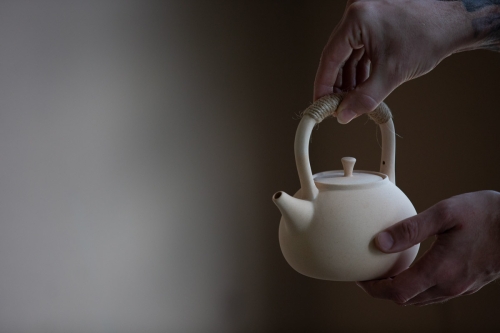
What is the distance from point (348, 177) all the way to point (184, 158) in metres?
1.26

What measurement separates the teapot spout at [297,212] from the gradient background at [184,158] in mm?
1054

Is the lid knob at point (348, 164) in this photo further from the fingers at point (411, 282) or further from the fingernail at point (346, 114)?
the fingers at point (411, 282)

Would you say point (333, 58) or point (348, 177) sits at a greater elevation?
point (333, 58)

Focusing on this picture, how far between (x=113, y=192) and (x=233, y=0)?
964 mm

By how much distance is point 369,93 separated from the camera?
37.9 inches

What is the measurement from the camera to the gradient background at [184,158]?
73.4 inches

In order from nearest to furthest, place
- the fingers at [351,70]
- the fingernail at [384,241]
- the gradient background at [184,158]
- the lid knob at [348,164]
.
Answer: the fingernail at [384,241] → the lid knob at [348,164] → the fingers at [351,70] → the gradient background at [184,158]

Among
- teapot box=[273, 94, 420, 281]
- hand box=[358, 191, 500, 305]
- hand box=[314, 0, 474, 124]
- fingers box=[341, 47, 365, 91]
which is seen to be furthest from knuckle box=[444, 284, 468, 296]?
fingers box=[341, 47, 365, 91]

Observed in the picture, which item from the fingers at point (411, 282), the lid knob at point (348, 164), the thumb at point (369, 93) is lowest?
the fingers at point (411, 282)

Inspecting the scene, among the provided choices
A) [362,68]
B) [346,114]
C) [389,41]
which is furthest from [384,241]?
[362,68]

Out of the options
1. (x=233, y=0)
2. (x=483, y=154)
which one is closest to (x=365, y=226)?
(x=483, y=154)

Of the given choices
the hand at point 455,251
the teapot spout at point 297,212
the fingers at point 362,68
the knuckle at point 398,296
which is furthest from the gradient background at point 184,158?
the teapot spout at point 297,212

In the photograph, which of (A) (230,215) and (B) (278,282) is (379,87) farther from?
(B) (278,282)

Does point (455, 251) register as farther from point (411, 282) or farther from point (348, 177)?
point (348, 177)
